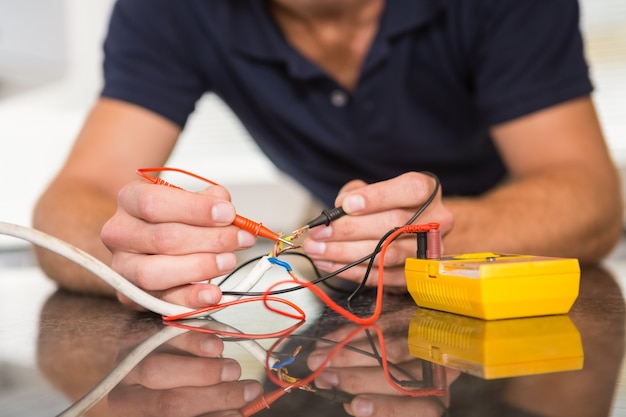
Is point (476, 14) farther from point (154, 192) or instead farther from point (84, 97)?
point (84, 97)

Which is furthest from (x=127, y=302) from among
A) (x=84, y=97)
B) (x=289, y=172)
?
(x=84, y=97)

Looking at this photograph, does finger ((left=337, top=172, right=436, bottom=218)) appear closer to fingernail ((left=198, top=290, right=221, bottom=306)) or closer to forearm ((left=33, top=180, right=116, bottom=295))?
fingernail ((left=198, top=290, right=221, bottom=306))

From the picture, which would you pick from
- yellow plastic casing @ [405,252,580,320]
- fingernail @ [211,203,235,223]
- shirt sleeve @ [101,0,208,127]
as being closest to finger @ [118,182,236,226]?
fingernail @ [211,203,235,223]

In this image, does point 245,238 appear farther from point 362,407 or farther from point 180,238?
point 362,407

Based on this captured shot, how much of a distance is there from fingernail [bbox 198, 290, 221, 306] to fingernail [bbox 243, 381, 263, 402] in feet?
0.79

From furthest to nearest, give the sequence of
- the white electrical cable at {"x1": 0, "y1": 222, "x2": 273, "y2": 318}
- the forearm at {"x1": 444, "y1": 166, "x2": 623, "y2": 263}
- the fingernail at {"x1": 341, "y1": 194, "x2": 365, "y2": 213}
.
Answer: the forearm at {"x1": 444, "y1": 166, "x2": 623, "y2": 263}
the fingernail at {"x1": 341, "y1": 194, "x2": 365, "y2": 213}
the white electrical cable at {"x1": 0, "y1": 222, "x2": 273, "y2": 318}

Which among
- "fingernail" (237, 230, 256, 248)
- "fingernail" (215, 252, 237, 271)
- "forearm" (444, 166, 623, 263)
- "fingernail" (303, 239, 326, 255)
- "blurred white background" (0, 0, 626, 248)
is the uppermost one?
"fingernail" (237, 230, 256, 248)

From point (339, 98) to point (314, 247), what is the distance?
2.51ft

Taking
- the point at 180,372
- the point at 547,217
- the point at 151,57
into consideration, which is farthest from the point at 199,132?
the point at 180,372

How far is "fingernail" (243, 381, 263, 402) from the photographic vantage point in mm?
410

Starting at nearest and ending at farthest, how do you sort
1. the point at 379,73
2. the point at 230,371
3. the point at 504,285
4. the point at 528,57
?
the point at 230,371
the point at 504,285
the point at 528,57
the point at 379,73

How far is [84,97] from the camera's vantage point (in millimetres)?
2738

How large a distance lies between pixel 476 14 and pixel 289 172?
0.68m

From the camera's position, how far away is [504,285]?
60cm
